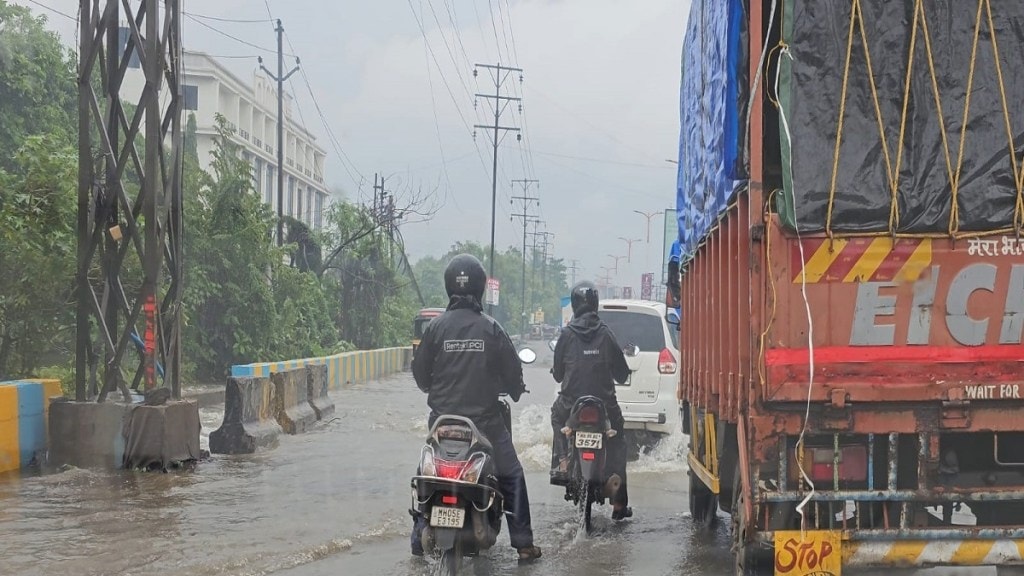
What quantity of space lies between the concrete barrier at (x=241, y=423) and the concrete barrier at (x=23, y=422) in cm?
184

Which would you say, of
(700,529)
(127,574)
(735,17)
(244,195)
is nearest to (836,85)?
(735,17)

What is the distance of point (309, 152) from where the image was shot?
93.5 meters

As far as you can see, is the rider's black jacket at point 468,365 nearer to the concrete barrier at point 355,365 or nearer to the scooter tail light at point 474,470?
the scooter tail light at point 474,470

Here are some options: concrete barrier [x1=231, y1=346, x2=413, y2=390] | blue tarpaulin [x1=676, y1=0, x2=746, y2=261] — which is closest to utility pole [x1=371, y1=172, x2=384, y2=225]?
concrete barrier [x1=231, y1=346, x2=413, y2=390]

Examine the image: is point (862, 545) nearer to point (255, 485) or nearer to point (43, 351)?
point (255, 485)

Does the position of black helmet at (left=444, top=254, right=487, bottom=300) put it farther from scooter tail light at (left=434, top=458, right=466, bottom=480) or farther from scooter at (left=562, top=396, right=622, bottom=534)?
scooter at (left=562, top=396, right=622, bottom=534)

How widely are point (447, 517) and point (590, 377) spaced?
287cm

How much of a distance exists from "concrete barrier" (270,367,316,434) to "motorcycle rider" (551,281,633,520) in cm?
623

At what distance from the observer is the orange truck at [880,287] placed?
475 cm

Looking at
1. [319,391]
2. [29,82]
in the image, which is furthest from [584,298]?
[29,82]

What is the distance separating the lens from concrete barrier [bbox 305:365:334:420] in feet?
51.8

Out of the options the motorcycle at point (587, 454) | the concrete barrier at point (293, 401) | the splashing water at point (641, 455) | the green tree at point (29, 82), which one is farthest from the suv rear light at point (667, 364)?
the green tree at point (29, 82)

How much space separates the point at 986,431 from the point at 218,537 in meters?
5.01

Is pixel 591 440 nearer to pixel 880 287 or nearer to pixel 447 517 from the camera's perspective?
pixel 447 517
